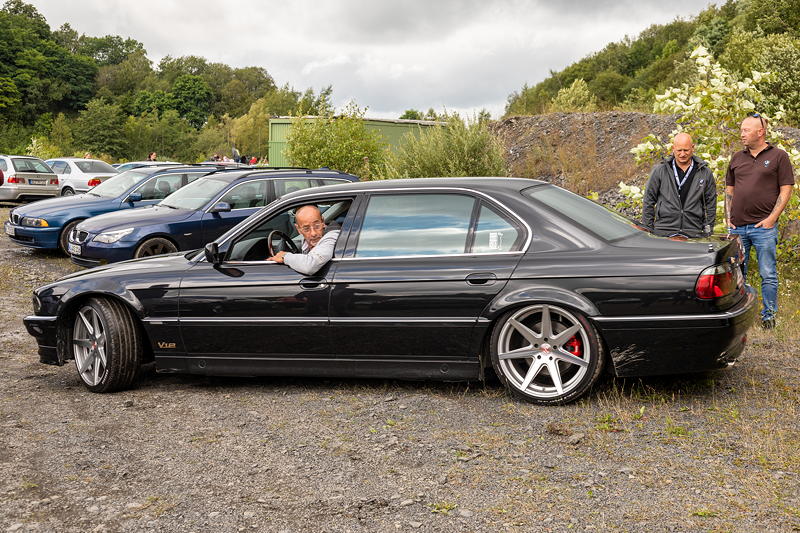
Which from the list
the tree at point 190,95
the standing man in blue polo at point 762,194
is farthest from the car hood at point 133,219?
the tree at point 190,95

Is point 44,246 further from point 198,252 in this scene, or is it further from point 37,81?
point 37,81

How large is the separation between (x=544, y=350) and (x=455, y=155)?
11764 mm

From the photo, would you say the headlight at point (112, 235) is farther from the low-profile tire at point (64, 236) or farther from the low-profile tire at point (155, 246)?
the low-profile tire at point (64, 236)

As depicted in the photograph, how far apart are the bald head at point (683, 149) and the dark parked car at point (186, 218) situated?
666 centimetres

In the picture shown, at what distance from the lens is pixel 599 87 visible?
8194cm

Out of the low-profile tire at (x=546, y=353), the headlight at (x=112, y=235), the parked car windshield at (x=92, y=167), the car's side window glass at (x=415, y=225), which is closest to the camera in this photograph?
the low-profile tire at (x=546, y=353)

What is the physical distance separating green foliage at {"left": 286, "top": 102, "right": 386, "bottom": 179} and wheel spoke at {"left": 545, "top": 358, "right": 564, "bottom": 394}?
59.0 feet

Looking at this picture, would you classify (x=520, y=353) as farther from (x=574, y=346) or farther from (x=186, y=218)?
(x=186, y=218)

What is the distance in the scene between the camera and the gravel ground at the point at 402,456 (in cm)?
384

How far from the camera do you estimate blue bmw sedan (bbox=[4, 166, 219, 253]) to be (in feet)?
46.3

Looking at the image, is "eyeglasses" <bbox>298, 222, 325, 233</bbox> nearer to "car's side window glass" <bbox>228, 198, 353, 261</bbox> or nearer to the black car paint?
"car's side window glass" <bbox>228, 198, 353, 261</bbox>

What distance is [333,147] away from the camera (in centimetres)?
2348

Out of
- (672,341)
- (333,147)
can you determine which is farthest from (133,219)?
(333,147)

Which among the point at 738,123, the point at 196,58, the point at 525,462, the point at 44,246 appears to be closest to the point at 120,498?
the point at 525,462
